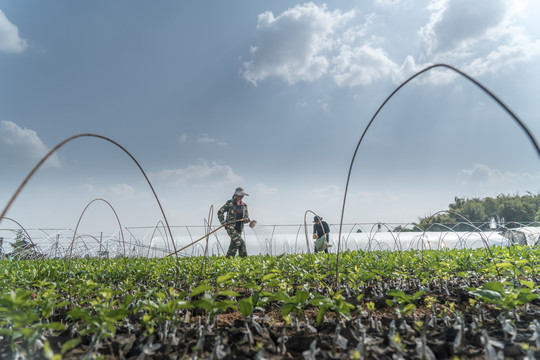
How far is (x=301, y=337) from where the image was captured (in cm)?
217

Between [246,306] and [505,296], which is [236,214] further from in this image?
[505,296]

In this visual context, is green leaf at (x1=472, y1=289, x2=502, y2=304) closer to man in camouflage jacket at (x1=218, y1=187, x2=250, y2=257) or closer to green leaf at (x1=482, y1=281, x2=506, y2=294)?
green leaf at (x1=482, y1=281, x2=506, y2=294)

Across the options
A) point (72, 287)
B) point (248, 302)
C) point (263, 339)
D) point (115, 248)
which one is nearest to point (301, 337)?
point (263, 339)

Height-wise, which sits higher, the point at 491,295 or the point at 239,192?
the point at 239,192

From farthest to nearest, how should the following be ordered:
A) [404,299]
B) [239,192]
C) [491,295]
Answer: [239,192]
[404,299]
[491,295]

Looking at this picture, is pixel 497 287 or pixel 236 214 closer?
pixel 497 287

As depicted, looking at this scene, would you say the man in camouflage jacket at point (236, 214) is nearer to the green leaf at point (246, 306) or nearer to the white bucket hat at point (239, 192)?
the white bucket hat at point (239, 192)


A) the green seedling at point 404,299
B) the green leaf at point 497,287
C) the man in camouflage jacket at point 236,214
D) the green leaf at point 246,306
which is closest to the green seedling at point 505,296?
A: the green leaf at point 497,287

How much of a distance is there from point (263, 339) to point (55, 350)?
145 cm

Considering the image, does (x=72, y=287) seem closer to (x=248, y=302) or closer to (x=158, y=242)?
(x=248, y=302)

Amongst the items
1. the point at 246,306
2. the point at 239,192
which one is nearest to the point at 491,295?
the point at 246,306

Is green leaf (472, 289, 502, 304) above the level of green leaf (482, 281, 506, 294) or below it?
below

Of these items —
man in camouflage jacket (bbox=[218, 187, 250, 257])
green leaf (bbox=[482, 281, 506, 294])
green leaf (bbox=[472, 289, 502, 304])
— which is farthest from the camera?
man in camouflage jacket (bbox=[218, 187, 250, 257])

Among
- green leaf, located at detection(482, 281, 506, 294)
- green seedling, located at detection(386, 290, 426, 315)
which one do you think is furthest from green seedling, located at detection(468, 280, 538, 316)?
green seedling, located at detection(386, 290, 426, 315)
